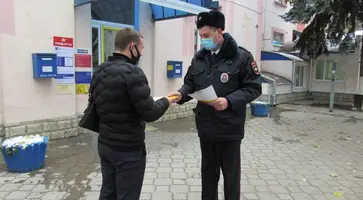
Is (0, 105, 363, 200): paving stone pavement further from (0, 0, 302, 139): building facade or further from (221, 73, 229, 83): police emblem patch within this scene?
(221, 73, 229, 83): police emblem patch

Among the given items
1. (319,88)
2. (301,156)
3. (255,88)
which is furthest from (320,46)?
(255,88)

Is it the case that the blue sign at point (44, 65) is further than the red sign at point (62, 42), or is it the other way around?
the red sign at point (62, 42)

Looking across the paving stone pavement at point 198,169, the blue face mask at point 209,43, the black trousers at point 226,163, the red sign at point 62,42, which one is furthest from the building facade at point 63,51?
the black trousers at point 226,163

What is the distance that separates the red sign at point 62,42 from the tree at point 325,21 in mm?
8314

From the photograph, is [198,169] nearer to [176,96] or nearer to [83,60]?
[176,96]

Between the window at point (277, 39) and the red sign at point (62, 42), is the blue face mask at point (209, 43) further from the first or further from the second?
the window at point (277, 39)

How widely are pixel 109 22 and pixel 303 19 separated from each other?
7.89 m

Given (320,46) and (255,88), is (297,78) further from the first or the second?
(255,88)

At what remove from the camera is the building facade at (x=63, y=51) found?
5004 mm

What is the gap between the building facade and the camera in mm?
5004

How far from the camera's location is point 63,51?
568cm

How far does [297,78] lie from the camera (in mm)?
15617

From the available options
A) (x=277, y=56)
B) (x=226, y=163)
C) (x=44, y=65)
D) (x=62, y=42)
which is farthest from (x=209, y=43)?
(x=277, y=56)

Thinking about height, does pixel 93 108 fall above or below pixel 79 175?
above
